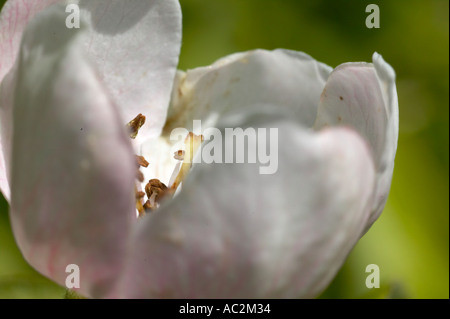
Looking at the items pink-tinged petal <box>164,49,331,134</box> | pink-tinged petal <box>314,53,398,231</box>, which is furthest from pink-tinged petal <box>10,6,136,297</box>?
pink-tinged petal <box>164,49,331,134</box>

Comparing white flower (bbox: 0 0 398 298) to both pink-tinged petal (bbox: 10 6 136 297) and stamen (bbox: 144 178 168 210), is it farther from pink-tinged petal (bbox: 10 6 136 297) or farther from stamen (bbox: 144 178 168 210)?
stamen (bbox: 144 178 168 210)

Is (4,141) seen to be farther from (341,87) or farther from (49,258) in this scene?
(341,87)

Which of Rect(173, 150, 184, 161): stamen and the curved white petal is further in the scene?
Rect(173, 150, 184, 161): stamen

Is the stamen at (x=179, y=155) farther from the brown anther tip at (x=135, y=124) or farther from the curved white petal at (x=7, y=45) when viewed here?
the curved white petal at (x=7, y=45)

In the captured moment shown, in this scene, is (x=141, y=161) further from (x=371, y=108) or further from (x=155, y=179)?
(x=371, y=108)

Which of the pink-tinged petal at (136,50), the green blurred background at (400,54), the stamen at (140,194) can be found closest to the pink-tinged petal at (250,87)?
the pink-tinged petal at (136,50)

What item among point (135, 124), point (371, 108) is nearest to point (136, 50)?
point (135, 124)
